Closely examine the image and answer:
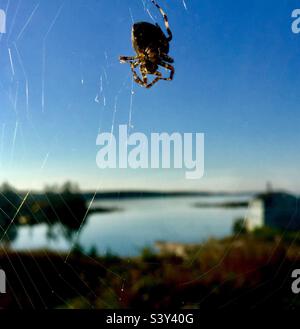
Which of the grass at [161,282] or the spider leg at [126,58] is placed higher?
the spider leg at [126,58]

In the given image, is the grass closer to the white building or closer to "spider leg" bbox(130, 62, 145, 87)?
"spider leg" bbox(130, 62, 145, 87)

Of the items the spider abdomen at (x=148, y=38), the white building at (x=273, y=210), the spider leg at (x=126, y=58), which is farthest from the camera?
the white building at (x=273, y=210)

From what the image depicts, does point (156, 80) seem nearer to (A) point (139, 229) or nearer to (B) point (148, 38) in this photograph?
(B) point (148, 38)

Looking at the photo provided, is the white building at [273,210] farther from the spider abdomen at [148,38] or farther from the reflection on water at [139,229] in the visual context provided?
the spider abdomen at [148,38]

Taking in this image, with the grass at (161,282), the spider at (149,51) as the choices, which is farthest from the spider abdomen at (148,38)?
the grass at (161,282)

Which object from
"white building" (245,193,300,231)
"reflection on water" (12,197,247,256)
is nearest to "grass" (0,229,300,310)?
"reflection on water" (12,197,247,256)

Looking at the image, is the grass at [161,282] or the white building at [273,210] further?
the white building at [273,210]

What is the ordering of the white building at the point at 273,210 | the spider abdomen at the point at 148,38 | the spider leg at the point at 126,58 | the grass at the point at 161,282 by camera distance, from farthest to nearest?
the white building at the point at 273,210 < the grass at the point at 161,282 < the spider leg at the point at 126,58 < the spider abdomen at the point at 148,38
